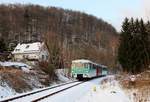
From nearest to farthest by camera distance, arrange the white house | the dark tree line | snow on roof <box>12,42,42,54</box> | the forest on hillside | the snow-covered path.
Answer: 1. the snow-covered path
2. the dark tree line
3. the white house
4. snow on roof <box>12,42,42,54</box>
5. the forest on hillside

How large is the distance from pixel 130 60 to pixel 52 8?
137 metres

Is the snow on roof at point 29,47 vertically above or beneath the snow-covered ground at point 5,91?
above

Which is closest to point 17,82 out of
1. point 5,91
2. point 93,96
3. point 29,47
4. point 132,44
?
point 5,91

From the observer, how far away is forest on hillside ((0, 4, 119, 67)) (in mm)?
144375

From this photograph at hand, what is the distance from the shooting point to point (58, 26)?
542ft

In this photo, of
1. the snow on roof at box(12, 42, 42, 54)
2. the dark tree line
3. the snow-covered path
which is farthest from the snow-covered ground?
the snow on roof at box(12, 42, 42, 54)

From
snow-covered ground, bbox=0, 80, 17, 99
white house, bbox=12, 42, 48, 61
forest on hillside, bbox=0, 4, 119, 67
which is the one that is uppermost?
forest on hillside, bbox=0, 4, 119, 67

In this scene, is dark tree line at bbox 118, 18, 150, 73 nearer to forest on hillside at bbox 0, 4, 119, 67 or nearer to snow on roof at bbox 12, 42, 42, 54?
snow on roof at bbox 12, 42, 42, 54

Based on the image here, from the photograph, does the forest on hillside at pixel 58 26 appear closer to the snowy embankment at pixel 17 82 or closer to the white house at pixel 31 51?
the white house at pixel 31 51

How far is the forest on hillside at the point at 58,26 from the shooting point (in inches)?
5684

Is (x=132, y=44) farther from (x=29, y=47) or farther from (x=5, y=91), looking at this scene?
(x=29, y=47)

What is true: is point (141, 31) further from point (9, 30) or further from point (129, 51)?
point (9, 30)

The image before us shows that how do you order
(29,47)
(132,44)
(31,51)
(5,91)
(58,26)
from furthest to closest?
1. (58,26)
2. (29,47)
3. (31,51)
4. (132,44)
5. (5,91)

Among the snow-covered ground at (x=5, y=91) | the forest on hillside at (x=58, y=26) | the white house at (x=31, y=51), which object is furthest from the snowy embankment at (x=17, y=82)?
the forest on hillside at (x=58, y=26)
